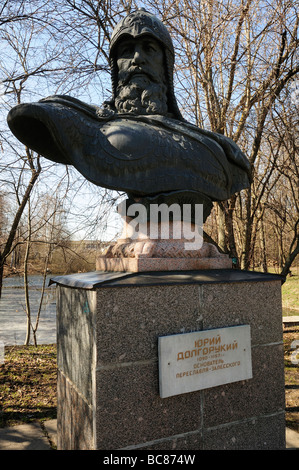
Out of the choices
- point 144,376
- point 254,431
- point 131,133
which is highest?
point 131,133

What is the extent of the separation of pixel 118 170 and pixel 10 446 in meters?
2.60

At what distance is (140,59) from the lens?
8.94 feet

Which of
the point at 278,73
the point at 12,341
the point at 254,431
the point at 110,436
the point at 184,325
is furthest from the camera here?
the point at 12,341

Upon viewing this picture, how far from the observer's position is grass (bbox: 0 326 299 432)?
369 centimetres

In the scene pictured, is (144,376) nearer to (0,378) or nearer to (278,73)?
(0,378)

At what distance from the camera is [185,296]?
2.23m

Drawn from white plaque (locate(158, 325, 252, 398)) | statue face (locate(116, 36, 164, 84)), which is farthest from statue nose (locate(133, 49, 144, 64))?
white plaque (locate(158, 325, 252, 398))

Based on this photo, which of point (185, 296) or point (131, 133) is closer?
point (185, 296)

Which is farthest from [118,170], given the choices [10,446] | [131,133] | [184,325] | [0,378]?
[0,378]

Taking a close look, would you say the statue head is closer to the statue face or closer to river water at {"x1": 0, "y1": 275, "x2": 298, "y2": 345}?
the statue face

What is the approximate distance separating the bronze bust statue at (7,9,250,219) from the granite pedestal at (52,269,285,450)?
2.37 feet

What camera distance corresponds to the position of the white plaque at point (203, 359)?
2.07 metres

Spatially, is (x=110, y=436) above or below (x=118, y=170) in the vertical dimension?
below

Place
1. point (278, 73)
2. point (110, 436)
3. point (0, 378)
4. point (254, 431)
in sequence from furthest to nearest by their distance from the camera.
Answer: point (278, 73) < point (0, 378) < point (254, 431) < point (110, 436)
